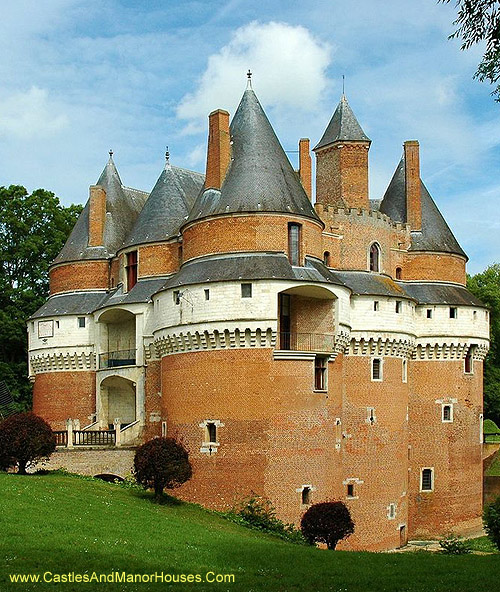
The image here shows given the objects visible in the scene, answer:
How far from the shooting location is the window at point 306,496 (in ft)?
A: 104

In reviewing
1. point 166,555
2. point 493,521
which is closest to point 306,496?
point 493,521

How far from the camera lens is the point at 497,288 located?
61.3 m

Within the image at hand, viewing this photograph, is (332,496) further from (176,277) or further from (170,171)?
(170,171)

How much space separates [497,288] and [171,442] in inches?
1532

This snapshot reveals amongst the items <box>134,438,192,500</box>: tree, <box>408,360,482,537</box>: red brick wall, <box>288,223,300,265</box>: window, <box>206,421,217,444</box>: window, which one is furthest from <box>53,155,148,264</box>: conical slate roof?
<box>134,438,192,500</box>: tree

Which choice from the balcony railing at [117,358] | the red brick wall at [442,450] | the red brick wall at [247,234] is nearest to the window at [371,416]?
the red brick wall at [442,450]

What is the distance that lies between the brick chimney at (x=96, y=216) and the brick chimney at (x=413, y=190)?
621 inches

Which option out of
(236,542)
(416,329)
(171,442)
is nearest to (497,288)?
(416,329)

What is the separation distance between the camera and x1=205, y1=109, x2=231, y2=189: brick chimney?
35562 millimetres

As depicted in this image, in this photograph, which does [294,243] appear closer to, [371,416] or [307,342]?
[307,342]

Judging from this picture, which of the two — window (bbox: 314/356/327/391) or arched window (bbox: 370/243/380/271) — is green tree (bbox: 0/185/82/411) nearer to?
arched window (bbox: 370/243/380/271)

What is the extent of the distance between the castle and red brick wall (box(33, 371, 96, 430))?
0.30 ft

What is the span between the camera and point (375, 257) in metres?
40.4

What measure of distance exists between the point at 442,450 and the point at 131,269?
56.4ft
